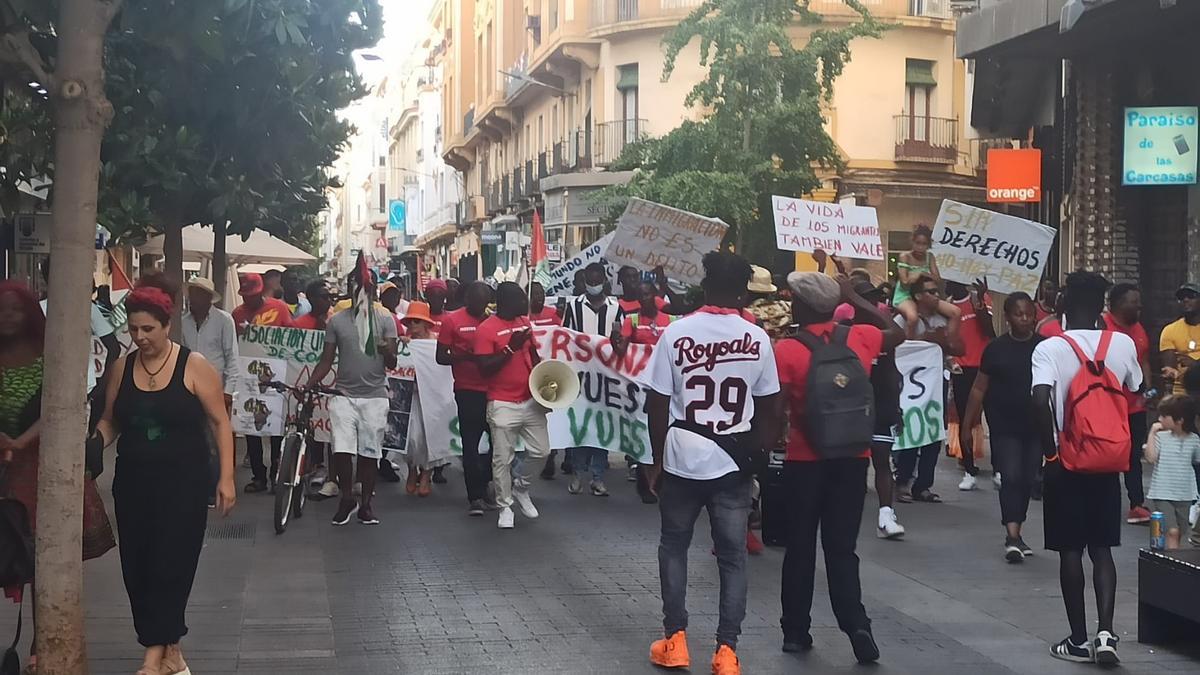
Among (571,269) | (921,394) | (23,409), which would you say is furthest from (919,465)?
(23,409)

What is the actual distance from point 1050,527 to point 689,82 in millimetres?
30252

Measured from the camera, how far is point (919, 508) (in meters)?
12.7

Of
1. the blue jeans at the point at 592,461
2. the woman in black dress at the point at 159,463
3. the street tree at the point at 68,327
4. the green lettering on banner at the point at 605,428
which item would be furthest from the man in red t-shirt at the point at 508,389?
the street tree at the point at 68,327

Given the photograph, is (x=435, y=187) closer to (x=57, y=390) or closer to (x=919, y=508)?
(x=919, y=508)

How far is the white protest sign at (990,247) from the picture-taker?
44.4ft

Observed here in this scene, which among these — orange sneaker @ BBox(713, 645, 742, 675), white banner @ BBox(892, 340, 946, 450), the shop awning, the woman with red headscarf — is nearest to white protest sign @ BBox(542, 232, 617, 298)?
white banner @ BBox(892, 340, 946, 450)

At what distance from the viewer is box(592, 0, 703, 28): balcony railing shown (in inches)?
1452

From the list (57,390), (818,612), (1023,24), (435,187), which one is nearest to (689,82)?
(1023,24)

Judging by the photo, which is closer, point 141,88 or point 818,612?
point 818,612

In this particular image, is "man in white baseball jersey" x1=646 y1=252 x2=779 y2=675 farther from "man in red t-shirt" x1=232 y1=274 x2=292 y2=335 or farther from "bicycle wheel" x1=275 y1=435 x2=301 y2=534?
"man in red t-shirt" x1=232 y1=274 x2=292 y2=335

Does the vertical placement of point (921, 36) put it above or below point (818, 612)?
above

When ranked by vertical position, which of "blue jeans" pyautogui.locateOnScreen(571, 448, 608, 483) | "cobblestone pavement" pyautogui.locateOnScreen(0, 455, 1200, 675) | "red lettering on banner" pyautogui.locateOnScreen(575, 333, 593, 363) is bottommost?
"cobblestone pavement" pyautogui.locateOnScreen(0, 455, 1200, 675)

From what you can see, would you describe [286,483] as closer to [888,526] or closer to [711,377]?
[888,526]

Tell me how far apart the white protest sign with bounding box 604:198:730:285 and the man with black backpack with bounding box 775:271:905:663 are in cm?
876
